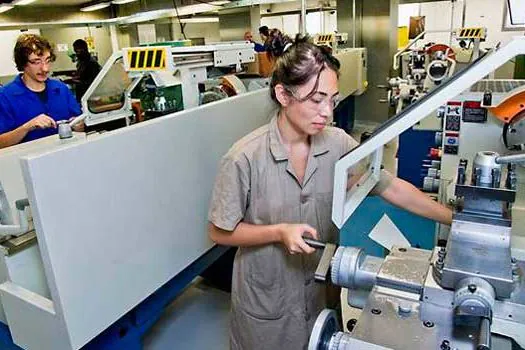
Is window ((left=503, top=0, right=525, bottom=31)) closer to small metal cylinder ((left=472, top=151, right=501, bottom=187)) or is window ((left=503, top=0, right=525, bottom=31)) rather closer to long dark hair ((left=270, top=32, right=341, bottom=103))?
small metal cylinder ((left=472, top=151, right=501, bottom=187))

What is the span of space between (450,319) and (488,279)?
93mm

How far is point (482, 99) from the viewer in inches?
68.0

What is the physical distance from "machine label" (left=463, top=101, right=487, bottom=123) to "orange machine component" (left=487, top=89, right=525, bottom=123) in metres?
0.07

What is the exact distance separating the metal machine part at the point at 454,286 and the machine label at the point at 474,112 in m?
1.07

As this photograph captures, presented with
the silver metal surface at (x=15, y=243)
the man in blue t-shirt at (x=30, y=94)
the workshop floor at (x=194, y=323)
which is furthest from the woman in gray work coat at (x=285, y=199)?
the man in blue t-shirt at (x=30, y=94)

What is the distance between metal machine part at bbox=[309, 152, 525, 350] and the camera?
0.68 m

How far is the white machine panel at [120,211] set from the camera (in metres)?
1.18

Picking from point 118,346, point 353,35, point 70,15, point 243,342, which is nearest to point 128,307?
point 118,346

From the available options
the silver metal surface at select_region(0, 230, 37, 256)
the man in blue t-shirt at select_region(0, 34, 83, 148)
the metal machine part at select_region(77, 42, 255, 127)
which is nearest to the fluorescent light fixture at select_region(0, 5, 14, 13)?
the man in blue t-shirt at select_region(0, 34, 83, 148)

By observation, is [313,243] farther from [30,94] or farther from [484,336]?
[30,94]

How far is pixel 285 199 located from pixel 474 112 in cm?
105

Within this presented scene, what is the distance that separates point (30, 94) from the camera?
232 centimetres

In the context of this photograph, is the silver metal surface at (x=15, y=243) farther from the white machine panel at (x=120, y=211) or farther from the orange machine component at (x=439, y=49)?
the orange machine component at (x=439, y=49)

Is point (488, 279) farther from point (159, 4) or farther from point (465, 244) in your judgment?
point (159, 4)
